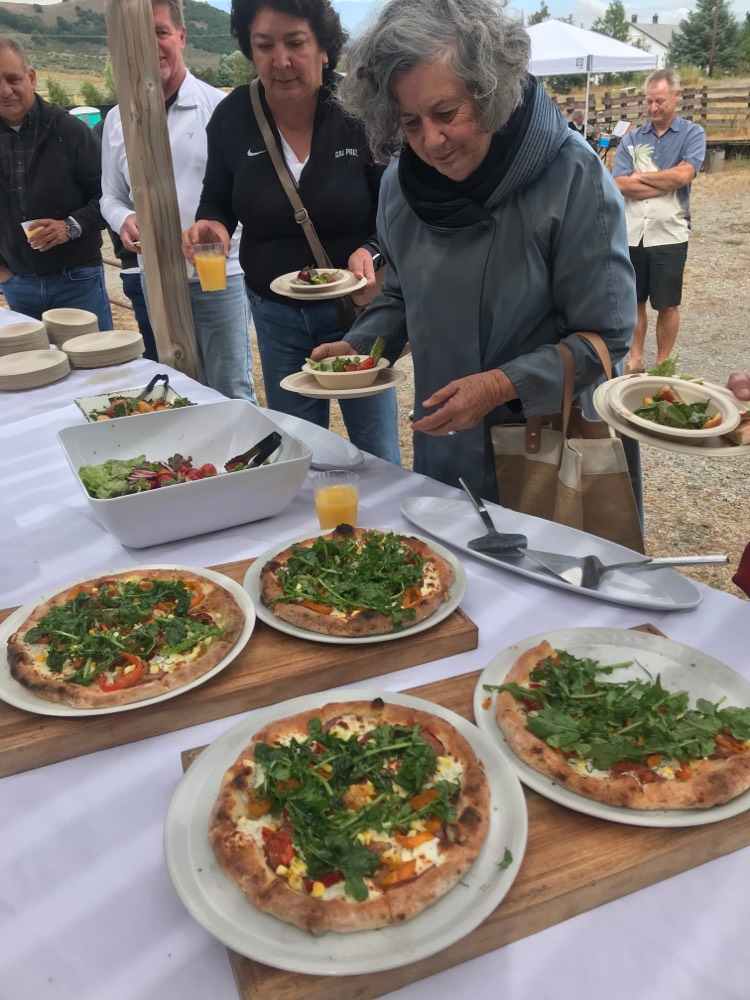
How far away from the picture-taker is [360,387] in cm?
218

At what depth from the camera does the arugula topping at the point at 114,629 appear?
1.34 m

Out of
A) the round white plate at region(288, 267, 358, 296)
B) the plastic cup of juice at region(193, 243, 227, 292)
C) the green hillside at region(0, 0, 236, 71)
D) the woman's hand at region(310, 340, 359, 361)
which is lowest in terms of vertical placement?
the woman's hand at region(310, 340, 359, 361)

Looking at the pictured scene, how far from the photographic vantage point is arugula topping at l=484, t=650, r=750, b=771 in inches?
42.4

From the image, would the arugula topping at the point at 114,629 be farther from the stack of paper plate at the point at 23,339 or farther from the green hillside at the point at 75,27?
the green hillside at the point at 75,27

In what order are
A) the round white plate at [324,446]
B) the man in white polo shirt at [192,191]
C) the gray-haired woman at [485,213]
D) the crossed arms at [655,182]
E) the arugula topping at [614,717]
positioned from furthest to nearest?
the crossed arms at [655,182] → the man in white polo shirt at [192,191] → the round white plate at [324,446] → the gray-haired woman at [485,213] → the arugula topping at [614,717]

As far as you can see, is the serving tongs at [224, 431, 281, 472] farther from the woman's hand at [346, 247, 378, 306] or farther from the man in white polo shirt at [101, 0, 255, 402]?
the man in white polo shirt at [101, 0, 255, 402]

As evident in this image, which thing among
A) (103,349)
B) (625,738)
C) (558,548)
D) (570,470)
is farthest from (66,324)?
(625,738)

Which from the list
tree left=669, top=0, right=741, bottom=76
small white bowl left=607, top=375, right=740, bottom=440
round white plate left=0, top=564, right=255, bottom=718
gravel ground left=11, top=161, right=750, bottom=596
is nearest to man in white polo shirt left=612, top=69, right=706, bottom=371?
gravel ground left=11, top=161, right=750, bottom=596

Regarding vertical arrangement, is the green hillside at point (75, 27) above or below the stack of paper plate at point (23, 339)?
above

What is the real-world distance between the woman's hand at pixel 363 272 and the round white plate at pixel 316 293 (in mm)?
53

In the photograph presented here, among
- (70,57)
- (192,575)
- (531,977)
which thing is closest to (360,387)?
(192,575)

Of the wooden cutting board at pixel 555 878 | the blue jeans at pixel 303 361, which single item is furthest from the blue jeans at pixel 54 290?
the wooden cutting board at pixel 555 878

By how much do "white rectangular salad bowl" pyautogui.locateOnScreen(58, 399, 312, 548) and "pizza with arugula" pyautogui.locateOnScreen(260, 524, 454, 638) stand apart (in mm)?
266

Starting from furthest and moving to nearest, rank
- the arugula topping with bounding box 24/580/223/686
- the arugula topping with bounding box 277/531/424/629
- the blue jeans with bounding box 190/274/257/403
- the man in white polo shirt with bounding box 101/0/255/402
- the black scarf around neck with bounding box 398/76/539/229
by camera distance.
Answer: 1. the blue jeans with bounding box 190/274/257/403
2. the man in white polo shirt with bounding box 101/0/255/402
3. the black scarf around neck with bounding box 398/76/539/229
4. the arugula topping with bounding box 277/531/424/629
5. the arugula topping with bounding box 24/580/223/686
